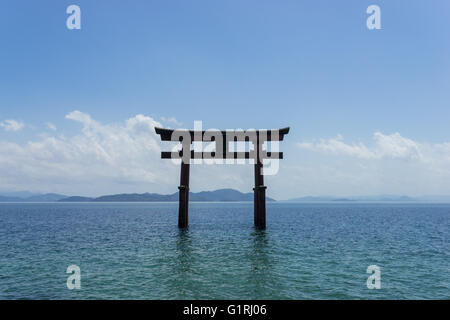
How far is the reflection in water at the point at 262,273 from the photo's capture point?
7.16m

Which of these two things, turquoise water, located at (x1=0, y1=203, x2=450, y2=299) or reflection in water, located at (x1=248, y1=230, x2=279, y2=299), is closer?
reflection in water, located at (x1=248, y1=230, x2=279, y2=299)

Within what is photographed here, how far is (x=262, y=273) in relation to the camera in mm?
8828

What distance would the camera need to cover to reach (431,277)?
926 cm

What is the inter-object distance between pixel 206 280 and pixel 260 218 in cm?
1013

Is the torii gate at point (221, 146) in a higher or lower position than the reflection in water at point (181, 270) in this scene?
higher

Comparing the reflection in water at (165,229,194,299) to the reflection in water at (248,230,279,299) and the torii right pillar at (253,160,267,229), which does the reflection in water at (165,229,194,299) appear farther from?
the torii right pillar at (253,160,267,229)

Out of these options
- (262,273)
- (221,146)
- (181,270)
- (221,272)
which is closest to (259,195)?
(221,146)

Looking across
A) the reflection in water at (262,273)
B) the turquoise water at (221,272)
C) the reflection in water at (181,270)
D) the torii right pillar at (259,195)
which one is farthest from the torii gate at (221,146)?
A: the reflection in water at (262,273)

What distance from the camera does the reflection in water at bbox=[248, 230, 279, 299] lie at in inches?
282

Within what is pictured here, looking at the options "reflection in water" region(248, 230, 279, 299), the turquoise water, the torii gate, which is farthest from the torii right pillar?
"reflection in water" region(248, 230, 279, 299)

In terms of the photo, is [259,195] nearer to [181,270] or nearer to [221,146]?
[221,146]

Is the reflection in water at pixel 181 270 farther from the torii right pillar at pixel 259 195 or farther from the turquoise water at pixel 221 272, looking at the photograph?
the torii right pillar at pixel 259 195

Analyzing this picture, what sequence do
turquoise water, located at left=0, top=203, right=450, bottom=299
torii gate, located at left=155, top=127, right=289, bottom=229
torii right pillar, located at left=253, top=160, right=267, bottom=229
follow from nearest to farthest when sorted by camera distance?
turquoise water, located at left=0, top=203, right=450, bottom=299 → torii gate, located at left=155, top=127, right=289, bottom=229 → torii right pillar, located at left=253, top=160, right=267, bottom=229
